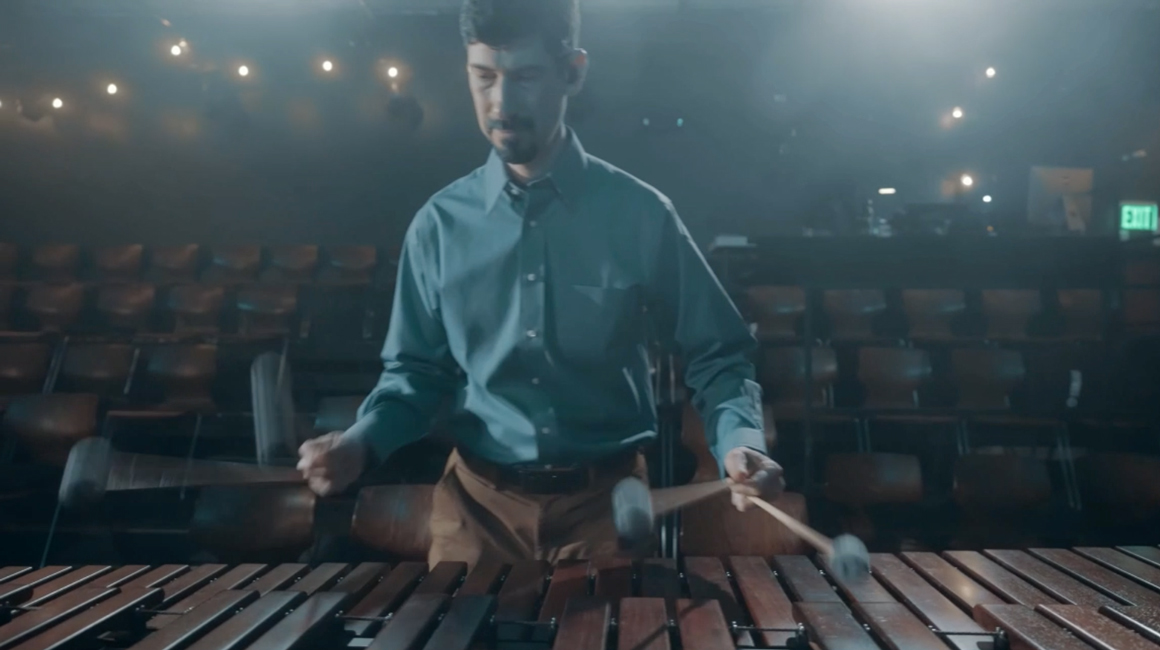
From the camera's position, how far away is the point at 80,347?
463 cm

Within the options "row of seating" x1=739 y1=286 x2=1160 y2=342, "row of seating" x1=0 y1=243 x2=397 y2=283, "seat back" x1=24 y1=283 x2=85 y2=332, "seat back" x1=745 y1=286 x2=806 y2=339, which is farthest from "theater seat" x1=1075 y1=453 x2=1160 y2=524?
"seat back" x1=24 y1=283 x2=85 y2=332

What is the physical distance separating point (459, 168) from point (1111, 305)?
4.96 m

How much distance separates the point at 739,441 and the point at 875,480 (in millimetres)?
2146

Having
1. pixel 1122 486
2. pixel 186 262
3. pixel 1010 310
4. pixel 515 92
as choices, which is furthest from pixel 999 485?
pixel 186 262

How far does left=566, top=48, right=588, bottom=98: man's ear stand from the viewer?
1.68 metres

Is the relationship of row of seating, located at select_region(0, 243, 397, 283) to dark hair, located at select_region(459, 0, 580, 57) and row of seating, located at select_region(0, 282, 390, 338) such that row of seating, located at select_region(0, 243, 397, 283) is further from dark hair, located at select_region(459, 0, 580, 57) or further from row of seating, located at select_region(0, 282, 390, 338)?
dark hair, located at select_region(459, 0, 580, 57)

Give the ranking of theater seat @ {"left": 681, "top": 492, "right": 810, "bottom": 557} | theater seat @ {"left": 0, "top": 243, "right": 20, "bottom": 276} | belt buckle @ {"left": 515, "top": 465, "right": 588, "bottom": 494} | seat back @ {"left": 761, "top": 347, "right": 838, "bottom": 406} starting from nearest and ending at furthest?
belt buckle @ {"left": 515, "top": 465, "right": 588, "bottom": 494} < theater seat @ {"left": 681, "top": 492, "right": 810, "bottom": 557} < seat back @ {"left": 761, "top": 347, "right": 838, "bottom": 406} < theater seat @ {"left": 0, "top": 243, "right": 20, "bottom": 276}

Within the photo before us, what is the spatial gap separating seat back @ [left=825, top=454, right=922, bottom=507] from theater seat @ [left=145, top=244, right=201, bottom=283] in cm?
513

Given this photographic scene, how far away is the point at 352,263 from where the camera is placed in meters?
6.24

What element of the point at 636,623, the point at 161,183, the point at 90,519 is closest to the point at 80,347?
the point at 90,519

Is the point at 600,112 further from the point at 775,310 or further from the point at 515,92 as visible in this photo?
the point at 515,92

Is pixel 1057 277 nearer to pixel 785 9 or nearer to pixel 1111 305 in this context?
pixel 1111 305

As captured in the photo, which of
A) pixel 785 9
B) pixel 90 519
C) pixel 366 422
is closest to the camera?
pixel 366 422

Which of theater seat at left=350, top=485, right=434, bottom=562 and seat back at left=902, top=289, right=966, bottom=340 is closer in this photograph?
theater seat at left=350, top=485, right=434, bottom=562
